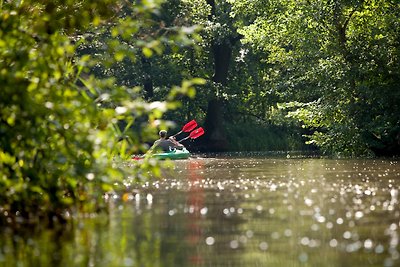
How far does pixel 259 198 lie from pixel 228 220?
3164 millimetres

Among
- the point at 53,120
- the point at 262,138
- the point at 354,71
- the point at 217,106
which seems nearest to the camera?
the point at 53,120

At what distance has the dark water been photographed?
8.19 metres

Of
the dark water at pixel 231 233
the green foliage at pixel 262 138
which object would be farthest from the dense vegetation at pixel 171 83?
the dark water at pixel 231 233

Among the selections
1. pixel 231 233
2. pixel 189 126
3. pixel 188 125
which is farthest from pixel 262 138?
pixel 231 233

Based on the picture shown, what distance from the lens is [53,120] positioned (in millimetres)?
10797

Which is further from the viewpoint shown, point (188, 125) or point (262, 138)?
point (262, 138)

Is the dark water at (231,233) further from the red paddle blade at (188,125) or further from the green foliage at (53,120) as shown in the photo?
the red paddle blade at (188,125)

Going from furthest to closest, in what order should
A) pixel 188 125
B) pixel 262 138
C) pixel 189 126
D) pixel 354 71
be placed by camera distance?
pixel 262 138
pixel 189 126
pixel 188 125
pixel 354 71

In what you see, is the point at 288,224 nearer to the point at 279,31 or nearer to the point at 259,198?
the point at 259,198

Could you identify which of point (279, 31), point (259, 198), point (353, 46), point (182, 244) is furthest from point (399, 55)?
point (182, 244)

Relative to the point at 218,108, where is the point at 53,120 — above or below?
below

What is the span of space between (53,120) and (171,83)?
4450 cm

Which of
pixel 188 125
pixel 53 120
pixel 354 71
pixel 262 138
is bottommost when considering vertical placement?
pixel 53 120

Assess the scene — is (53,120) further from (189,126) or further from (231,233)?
(189,126)
